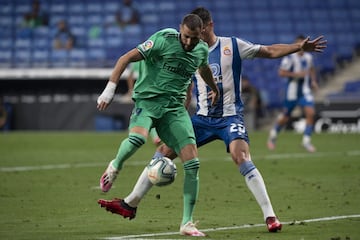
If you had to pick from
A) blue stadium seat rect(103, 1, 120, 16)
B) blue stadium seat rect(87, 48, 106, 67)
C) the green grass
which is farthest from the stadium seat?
the green grass

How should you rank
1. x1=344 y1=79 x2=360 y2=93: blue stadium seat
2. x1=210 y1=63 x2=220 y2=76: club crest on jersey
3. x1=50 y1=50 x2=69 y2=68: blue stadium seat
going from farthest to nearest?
x1=50 y1=50 x2=69 y2=68: blue stadium seat, x1=344 y1=79 x2=360 y2=93: blue stadium seat, x1=210 y1=63 x2=220 y2=76: club crest on jersey

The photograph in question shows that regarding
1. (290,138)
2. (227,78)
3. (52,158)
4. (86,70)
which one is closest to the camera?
(227,78)

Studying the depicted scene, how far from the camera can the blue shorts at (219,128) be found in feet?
32.8

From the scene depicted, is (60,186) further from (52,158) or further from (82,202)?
(52,158)

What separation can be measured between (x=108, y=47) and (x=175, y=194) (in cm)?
2526

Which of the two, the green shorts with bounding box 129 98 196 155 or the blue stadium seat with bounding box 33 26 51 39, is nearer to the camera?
the green shorts with bounding box 129 98 196 155

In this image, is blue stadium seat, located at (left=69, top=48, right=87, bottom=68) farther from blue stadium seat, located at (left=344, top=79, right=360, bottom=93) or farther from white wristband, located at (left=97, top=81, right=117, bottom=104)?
white wristband, located at (left=97, top=81, right=117, bottom=104)

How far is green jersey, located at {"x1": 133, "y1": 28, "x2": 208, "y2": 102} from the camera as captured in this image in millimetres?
9234

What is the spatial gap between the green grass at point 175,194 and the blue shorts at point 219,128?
938mm

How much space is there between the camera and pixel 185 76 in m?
9.48

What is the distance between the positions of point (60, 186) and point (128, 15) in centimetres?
2539

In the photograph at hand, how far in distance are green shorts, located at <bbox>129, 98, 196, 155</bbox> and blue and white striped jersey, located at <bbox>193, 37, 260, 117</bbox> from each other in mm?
A: 920

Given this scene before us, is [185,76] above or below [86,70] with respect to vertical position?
above

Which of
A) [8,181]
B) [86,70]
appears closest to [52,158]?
[8,181]
